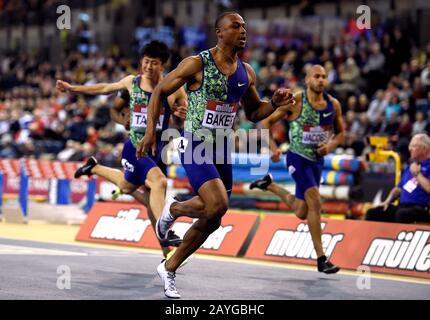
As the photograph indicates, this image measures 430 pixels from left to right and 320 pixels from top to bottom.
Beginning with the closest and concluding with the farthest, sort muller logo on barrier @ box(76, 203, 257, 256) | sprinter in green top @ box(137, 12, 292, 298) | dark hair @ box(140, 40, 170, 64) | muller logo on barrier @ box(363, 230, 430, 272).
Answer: sprinter in green top @ box(137, 12, 292, 298), muller logo on barrier @ box(363, 230, 430, 272), dark hair @ box(140, 40, 170, 64), muller logo on barrier @ box(76, 203, 257, 256)

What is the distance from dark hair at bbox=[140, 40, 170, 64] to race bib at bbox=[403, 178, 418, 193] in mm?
3423

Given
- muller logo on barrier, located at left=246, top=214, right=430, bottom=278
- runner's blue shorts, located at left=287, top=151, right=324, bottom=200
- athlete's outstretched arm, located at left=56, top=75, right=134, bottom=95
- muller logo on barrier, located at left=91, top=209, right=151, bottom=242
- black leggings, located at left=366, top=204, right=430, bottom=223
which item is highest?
athlete's outstretched arm, located at left=56, top=75, right=134, bottom=95

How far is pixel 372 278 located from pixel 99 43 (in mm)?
24711

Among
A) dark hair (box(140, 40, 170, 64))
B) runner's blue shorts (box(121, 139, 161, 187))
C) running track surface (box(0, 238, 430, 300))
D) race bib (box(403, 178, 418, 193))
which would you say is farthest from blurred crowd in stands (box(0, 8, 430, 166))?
runner's blue shorts (box(121, 139, 161, 187))

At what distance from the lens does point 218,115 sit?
Answer: 29.1ft

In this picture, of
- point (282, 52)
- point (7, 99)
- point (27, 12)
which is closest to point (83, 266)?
point (282, 52)

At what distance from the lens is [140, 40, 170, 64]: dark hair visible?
37.9 ft

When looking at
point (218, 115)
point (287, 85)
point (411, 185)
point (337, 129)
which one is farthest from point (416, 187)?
point (287, 85)

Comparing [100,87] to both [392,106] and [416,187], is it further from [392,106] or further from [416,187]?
[392,106]

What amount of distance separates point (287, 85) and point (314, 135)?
10.7 meters

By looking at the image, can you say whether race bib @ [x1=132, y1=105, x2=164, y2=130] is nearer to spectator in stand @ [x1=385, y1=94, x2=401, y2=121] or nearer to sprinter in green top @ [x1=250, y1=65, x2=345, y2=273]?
sprinter in green top @ [x1=250, y1=65, x2=345, y2=273]

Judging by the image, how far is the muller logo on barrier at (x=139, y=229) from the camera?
13694 mm

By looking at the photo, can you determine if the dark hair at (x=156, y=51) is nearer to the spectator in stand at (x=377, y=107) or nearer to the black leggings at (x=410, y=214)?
the black leggings at (x=410, y=214)

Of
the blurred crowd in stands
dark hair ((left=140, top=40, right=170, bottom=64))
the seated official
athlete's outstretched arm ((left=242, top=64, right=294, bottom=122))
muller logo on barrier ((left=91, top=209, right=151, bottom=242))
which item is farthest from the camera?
the blurred crowd in stands
